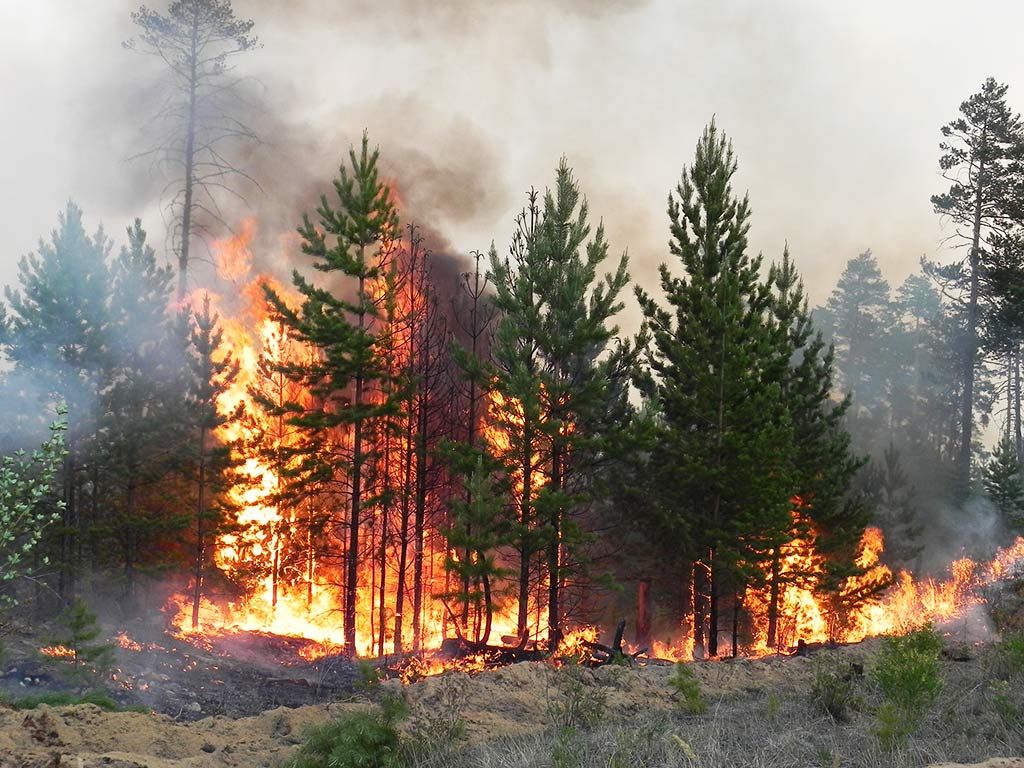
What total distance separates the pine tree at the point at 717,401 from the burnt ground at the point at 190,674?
964cm

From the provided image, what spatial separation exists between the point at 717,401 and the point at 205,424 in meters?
14.8

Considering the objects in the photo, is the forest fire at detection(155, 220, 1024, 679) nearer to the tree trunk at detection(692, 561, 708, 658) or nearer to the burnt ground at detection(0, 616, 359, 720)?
the tree trunk at detection(692, 561, 708, 658)

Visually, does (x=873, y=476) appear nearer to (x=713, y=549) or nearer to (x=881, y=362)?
(x=713, y=549)

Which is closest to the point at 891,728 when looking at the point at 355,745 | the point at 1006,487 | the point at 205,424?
the point at 355,745

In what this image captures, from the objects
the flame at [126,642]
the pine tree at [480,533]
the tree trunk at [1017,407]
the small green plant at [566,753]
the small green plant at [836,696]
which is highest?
the tree trunk at [1017,407]

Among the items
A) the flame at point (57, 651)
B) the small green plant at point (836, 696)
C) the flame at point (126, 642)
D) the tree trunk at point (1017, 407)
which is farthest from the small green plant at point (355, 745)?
the tree trunk at point (1017, 407)

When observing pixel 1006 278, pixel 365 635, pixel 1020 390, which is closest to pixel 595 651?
pixel 365 635

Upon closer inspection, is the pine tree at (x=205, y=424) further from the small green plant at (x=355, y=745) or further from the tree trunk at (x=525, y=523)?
the small green plant at (x=355, y=745)

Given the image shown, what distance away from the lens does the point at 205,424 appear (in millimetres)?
26234

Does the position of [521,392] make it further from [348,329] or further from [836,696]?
[836,696]

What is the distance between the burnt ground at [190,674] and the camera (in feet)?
53.2

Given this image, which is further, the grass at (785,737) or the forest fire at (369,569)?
the forest fire at (369,569)

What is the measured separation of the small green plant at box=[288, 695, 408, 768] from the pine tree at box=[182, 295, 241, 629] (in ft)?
59.6

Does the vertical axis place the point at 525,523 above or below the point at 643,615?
above
